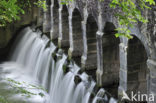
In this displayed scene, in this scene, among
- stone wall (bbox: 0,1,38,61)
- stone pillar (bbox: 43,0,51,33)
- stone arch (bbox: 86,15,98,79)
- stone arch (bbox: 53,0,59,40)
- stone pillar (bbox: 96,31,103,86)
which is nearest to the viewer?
stone pillar (bbox: 96,31,103,86)

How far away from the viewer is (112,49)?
10820mm

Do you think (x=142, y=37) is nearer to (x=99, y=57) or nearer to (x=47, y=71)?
(x=99, y=57)

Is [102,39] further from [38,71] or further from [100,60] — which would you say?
[38,71]

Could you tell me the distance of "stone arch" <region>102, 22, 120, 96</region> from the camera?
10.6m

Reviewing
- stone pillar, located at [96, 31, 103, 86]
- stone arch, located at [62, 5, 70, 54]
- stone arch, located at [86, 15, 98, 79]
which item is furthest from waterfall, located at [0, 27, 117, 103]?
stone arch, located at [62, 5, 70, 54]

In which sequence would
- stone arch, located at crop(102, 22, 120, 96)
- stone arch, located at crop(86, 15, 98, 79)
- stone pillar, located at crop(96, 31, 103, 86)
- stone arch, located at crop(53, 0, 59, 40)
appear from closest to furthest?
stone arch, located at crop(102, 22, 120, 96) → stone pillar, located at crop(96, 31, 103, 86) → stone arch, located at crop(86, 15, 98, 79) → stone arch, located at crop(53, 0, 59, 40)

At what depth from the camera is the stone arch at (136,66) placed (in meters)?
8.58

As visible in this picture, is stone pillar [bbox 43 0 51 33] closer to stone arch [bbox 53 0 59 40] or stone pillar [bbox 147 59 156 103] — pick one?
stone arch [bbox 53 0 59 40]

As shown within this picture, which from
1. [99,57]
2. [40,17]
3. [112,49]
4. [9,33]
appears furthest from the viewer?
[40,17]

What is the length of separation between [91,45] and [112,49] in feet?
6.51

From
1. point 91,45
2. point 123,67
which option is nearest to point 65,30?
point 91,45

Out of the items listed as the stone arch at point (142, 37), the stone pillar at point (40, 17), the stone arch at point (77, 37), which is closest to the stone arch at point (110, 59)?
the stone arch at point (142, 37)

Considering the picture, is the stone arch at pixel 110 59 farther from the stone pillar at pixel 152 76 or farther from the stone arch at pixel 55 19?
the stone arch at pixel 55 19

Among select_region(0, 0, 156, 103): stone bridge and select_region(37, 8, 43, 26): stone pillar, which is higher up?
select_region(37, 8, 43, 26): stone pillar
